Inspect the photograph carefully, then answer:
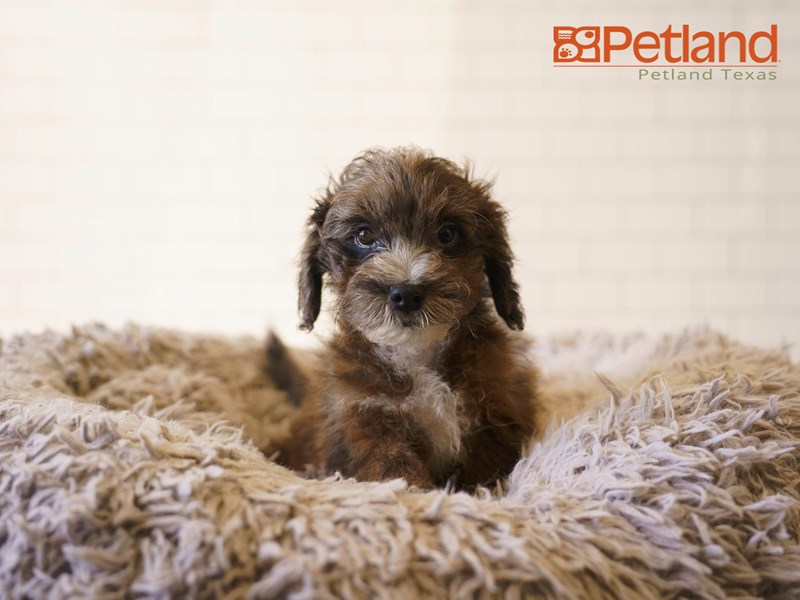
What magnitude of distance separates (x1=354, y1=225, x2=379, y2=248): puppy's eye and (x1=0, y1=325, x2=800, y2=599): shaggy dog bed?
0.65 m

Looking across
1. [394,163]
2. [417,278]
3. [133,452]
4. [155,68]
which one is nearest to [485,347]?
[417,278]

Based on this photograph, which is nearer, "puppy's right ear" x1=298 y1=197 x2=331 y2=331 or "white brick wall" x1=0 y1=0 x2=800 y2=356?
"puppy's right ear" x1=298 y1=197 x2=331 y2=331

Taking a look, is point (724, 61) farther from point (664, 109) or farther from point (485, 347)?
point (485, 347)

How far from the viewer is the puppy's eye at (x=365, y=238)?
2113 mm

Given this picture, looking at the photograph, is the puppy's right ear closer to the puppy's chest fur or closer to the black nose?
the puppy's chest fur

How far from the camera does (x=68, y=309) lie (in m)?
4.39

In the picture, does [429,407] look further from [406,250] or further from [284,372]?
[284,372]

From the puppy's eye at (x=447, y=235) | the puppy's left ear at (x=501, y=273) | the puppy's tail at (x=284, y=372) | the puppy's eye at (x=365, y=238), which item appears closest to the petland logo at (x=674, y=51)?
the puppy's left ear at (x=501, y=273)

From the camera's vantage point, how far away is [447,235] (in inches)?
83.8

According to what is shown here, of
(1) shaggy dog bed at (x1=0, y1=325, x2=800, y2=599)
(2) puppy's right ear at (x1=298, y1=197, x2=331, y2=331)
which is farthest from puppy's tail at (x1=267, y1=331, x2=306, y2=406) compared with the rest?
(1) shaggy dog bed at (x1=0, y1=325, x2=800, y2=599)

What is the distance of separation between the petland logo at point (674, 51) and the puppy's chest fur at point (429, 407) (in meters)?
1.78

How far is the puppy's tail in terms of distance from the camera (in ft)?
10.6

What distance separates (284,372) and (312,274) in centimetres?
100

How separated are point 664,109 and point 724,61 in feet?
3.03
